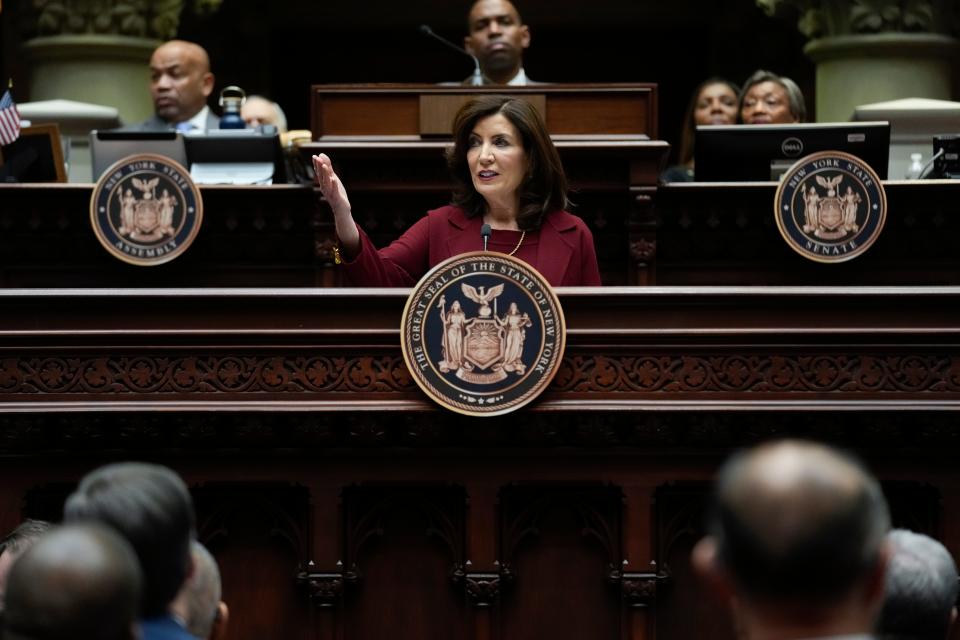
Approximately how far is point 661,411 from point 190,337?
116 cm

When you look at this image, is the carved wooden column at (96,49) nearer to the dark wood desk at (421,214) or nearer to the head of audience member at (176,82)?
the head of audience member at (176,82)

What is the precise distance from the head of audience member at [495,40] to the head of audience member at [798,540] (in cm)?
570

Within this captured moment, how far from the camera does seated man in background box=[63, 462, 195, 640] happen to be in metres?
2.27

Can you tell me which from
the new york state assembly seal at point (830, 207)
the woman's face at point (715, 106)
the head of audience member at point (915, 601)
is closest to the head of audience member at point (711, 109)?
the woman's face at point (715, 106)

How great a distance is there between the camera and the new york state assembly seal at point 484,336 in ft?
13.6

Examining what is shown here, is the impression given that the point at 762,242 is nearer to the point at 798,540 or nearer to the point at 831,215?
the point at 831,215

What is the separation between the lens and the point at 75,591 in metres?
1.98

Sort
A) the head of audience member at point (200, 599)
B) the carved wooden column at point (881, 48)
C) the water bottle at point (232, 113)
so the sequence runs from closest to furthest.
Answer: the head of audience member at point (200, 599) → the water bottle at point (232, 113) → the carved wooden column at point (881, 48)

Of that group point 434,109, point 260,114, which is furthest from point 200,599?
point 260,114

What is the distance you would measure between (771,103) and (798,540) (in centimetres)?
574

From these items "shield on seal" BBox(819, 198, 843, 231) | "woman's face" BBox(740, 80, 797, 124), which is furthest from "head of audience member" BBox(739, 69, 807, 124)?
"shield on seal" BBox(819, 198, 843, 231)

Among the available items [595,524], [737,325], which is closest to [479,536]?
[595,524]

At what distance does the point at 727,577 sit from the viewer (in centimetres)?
204

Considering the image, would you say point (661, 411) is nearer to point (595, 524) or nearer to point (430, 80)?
point (595, 524)
